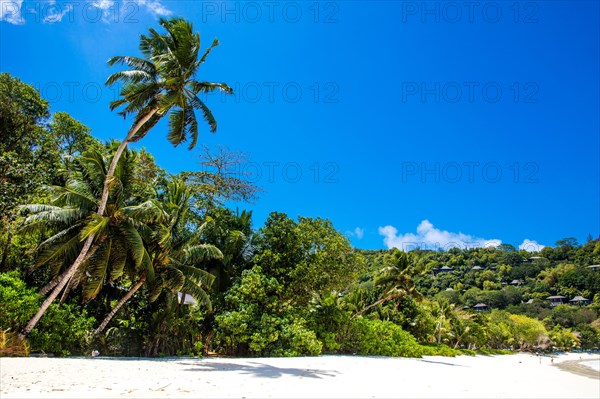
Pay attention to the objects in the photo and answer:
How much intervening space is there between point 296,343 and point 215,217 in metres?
8.08

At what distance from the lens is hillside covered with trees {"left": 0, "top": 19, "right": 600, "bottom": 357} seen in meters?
14.2

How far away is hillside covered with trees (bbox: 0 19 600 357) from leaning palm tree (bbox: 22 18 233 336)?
0.06 meters

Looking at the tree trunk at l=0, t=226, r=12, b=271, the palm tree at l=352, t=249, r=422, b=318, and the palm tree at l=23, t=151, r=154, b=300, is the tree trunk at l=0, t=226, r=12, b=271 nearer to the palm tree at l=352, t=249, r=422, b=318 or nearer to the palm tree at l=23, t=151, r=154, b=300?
the palm tree at l=23, t=151, r=154, b=300

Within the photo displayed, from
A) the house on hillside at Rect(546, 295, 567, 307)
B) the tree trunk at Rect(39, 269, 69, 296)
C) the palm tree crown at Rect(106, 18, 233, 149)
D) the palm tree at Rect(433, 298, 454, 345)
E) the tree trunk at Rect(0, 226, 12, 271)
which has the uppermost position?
the palm tree crown at Rect(106, 18, 233, 149)

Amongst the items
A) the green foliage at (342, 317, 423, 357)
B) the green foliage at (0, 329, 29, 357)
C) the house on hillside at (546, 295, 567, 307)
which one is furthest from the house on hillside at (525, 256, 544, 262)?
the green foliage at (0, 329, 29, 357)

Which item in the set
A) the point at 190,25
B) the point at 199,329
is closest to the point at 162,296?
the point at 199,329

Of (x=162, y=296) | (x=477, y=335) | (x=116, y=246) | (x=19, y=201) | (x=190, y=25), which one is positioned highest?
(x=190, y=25)

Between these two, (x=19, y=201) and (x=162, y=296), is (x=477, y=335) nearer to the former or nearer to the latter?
(x=162, y=296)

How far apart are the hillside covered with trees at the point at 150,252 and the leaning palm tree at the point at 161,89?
2.2 inches

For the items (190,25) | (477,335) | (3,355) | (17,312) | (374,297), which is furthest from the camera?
(477,335)

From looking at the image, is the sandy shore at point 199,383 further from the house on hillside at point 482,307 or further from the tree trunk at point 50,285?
the house on hillside at point 482,307

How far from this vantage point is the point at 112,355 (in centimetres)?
1602

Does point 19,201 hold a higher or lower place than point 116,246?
higher

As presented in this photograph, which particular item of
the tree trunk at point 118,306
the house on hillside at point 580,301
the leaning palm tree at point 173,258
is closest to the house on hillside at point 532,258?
the house on hillside at point 580,301
